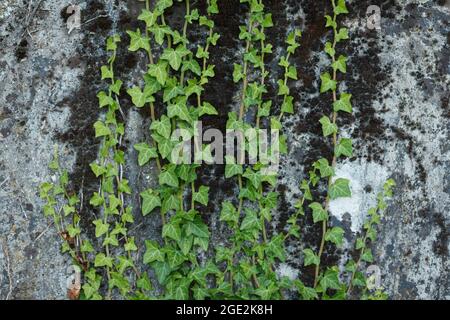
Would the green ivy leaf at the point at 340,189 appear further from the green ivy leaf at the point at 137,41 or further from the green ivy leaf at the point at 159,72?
the green ivy leaf at the point at 137,41

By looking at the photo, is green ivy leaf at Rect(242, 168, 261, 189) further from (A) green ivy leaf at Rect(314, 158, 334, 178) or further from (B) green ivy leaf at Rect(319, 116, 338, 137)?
(B) green ivy leaf at Rect(319, 116, 338, 137)

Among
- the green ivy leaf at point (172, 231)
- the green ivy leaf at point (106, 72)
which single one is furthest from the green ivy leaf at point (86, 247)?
the green ivy leaf at point (106, 72)

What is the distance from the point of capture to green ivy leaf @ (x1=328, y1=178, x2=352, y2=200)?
3.05 m

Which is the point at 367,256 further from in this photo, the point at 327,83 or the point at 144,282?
the point at 144,282

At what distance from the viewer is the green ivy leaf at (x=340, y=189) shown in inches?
120

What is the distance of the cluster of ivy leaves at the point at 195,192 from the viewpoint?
9.78 ft

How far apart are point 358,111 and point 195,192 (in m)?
0.98

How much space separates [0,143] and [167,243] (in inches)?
40.1

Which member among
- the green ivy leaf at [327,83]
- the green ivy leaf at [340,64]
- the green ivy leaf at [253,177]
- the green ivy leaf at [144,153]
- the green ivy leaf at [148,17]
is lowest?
the green ivy leaf at [253,177]

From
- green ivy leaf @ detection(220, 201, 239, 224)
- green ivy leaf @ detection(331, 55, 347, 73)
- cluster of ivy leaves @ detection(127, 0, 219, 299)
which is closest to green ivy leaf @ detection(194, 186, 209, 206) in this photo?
cluster of ivy leaves @ detection(127, 0, 219, 299)

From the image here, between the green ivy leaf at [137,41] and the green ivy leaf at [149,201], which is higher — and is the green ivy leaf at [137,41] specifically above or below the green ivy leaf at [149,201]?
above

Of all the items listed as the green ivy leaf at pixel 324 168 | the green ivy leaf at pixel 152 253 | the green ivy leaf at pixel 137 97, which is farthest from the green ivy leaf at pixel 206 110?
the green ivy leaf at pixel 152 253

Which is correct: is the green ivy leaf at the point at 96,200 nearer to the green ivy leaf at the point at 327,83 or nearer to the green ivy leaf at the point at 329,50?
the green ivy leaf at the point at 327,83

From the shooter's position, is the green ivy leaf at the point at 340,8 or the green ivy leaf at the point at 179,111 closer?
the green ivy leaf at the point at 179,111
